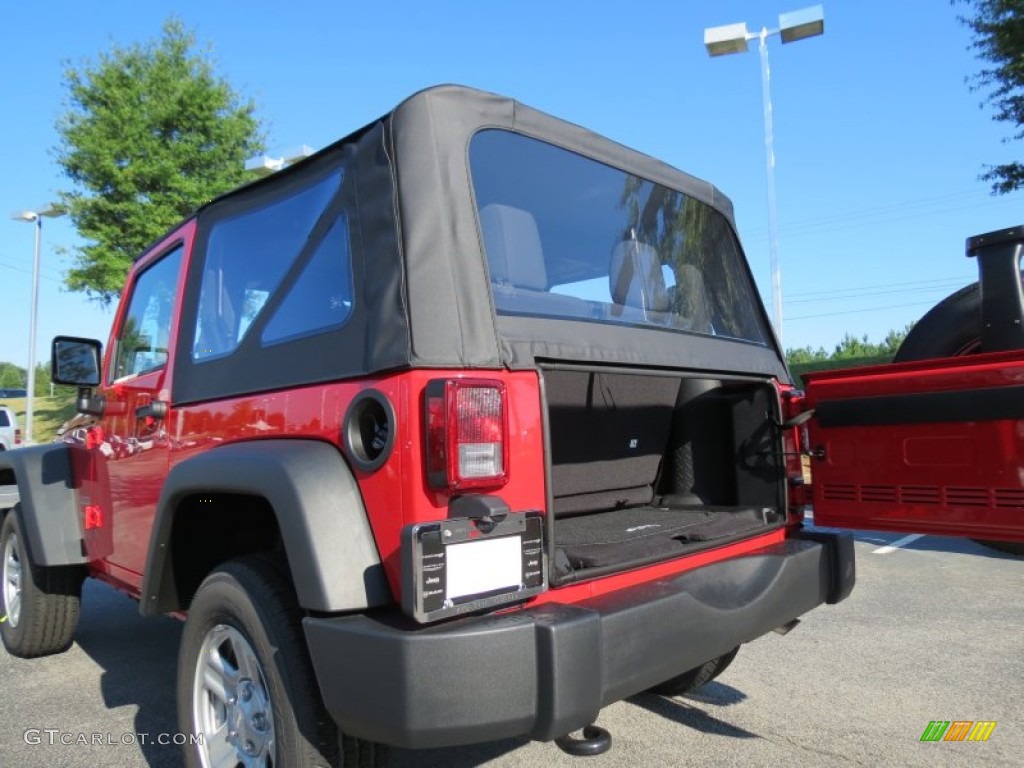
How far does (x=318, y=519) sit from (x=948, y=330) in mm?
3803

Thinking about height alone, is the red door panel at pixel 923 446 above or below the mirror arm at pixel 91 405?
below

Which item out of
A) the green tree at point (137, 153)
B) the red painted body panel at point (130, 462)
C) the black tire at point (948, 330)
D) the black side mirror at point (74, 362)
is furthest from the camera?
the green tree at point (137, 153)

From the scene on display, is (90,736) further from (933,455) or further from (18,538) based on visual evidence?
(933,455)

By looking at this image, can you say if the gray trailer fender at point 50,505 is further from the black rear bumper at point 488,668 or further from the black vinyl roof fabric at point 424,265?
the black rear bumper at point 488,668

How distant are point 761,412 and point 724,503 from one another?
0.46 m

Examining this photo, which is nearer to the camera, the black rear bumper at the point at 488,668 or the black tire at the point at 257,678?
the black rear bumper at the point at 488,668

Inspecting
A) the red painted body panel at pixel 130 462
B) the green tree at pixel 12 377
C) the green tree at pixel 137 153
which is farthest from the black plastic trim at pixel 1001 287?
the green tree at pixel 12 377

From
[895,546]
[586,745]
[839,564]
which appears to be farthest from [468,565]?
[895,546]

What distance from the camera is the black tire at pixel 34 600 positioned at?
3.77m

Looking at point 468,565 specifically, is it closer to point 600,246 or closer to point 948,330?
point 600,246

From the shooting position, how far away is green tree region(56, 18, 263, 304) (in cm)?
1485

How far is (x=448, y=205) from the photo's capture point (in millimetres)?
1952

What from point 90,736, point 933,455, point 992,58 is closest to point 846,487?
point 933,455

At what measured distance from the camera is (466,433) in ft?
5.74
